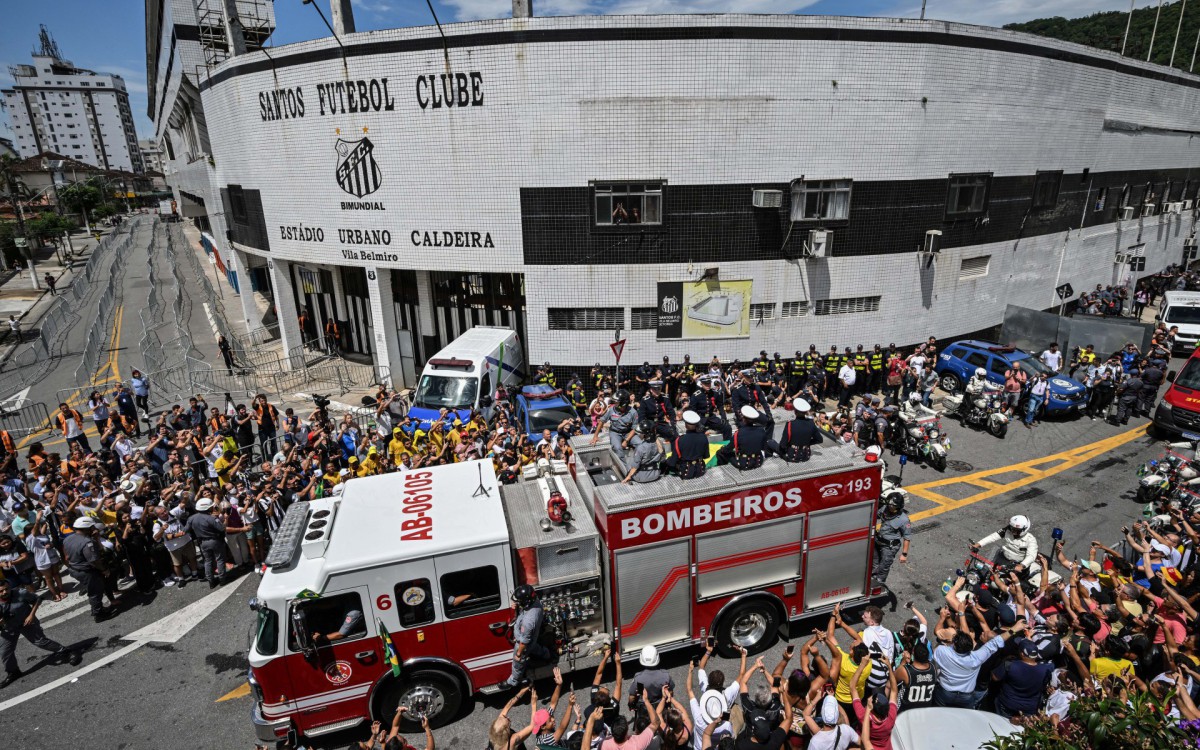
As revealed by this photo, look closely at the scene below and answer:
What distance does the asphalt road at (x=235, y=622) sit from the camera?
7.29m

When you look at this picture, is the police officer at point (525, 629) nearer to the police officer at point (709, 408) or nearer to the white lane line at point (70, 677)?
the police officer at point (709, 408)

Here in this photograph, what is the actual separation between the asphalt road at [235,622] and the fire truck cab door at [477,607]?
1069 mm

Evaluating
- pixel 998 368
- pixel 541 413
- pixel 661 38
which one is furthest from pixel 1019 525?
pixel 661 38

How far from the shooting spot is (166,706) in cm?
758

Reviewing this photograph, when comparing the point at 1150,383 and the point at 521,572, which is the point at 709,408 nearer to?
the point at 521,572

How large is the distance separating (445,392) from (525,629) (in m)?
9.20

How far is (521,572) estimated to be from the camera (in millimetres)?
6801

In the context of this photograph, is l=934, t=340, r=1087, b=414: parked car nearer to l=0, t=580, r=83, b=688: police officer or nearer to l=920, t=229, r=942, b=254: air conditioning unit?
l=920, t=229, r=942, b=254: air conditioning unit

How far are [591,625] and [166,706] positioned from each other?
18.2 ft

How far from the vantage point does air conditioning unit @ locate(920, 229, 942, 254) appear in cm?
1828

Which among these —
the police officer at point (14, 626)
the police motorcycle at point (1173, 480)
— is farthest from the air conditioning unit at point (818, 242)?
the police officer at point (14, 626)

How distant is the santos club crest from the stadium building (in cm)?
8

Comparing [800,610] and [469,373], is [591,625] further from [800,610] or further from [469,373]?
[469,373]

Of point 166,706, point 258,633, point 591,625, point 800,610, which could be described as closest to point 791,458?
point 800,610
